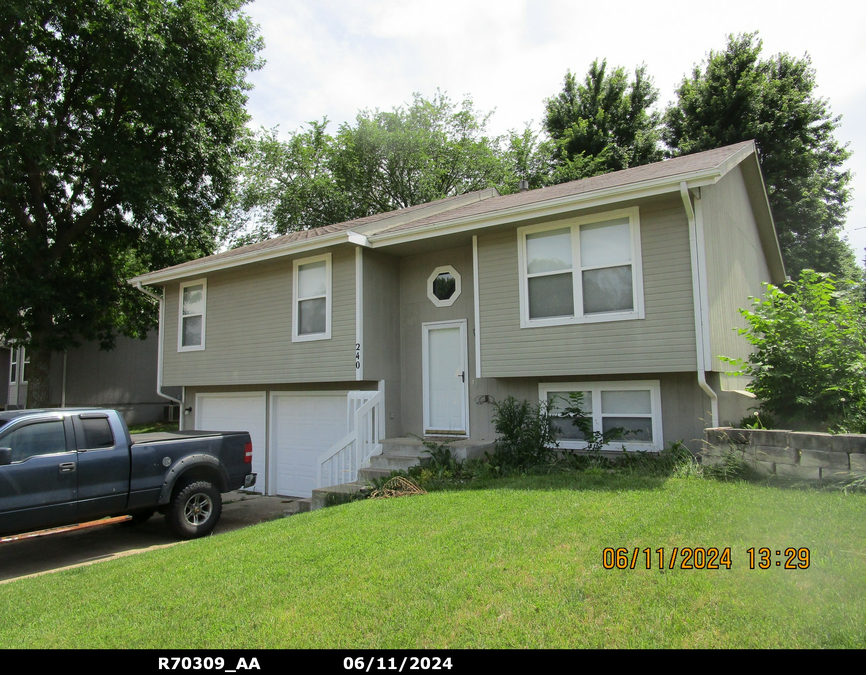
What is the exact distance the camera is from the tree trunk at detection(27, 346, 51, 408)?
1767 centimetres

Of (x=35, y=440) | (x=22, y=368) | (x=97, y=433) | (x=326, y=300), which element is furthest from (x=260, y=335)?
(x=22, y=368)

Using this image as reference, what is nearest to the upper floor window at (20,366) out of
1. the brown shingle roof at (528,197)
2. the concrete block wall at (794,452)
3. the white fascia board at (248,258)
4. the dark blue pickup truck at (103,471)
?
the white fascia board at (248,258)

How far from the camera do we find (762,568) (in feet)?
12.4

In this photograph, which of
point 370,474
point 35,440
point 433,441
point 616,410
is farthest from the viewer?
point 433,441

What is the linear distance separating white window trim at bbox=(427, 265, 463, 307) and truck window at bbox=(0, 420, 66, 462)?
6.07 m

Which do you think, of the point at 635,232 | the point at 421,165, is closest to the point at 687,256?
the point at 635,232

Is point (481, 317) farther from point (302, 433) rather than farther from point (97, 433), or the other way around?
point (97, 433)

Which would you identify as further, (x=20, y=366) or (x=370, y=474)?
(x=20, y=366)

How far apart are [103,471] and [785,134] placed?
72.2 ft

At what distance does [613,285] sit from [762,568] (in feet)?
16.2

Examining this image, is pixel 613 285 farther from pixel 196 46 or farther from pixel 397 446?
pixel 196 46

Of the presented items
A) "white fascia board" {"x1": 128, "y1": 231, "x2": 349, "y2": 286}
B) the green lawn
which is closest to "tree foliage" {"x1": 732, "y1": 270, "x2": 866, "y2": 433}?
the green lawn
